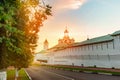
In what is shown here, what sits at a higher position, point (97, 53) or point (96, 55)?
point (97, 53)

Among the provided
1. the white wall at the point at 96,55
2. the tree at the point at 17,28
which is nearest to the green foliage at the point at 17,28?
the tree at the point at 17,28

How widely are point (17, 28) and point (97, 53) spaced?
127 ft

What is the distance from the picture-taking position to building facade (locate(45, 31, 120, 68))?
44.7 meters

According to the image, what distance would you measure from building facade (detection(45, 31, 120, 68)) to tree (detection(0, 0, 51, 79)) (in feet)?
83.1

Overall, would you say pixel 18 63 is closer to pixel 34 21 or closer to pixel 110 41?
pixel 34 21

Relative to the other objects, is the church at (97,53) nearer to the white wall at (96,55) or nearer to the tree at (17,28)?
the white wall at (96,55)

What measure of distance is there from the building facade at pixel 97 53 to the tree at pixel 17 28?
25334 millimetres

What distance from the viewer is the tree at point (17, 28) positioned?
937 centimetres

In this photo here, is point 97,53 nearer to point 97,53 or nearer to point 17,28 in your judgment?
point 97,53

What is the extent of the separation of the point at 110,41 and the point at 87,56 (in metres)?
13.2

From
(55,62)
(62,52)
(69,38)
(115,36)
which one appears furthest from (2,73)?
(69,38)

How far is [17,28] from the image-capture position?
1633cm

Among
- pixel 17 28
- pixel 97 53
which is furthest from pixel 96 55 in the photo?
pixel 17 28

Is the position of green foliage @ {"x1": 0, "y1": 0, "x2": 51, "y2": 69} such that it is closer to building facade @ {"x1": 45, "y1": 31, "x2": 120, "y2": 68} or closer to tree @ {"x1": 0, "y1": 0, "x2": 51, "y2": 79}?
tree @ {"x1": 0, "y1": 0, "x2": 51, "y2": 79}
